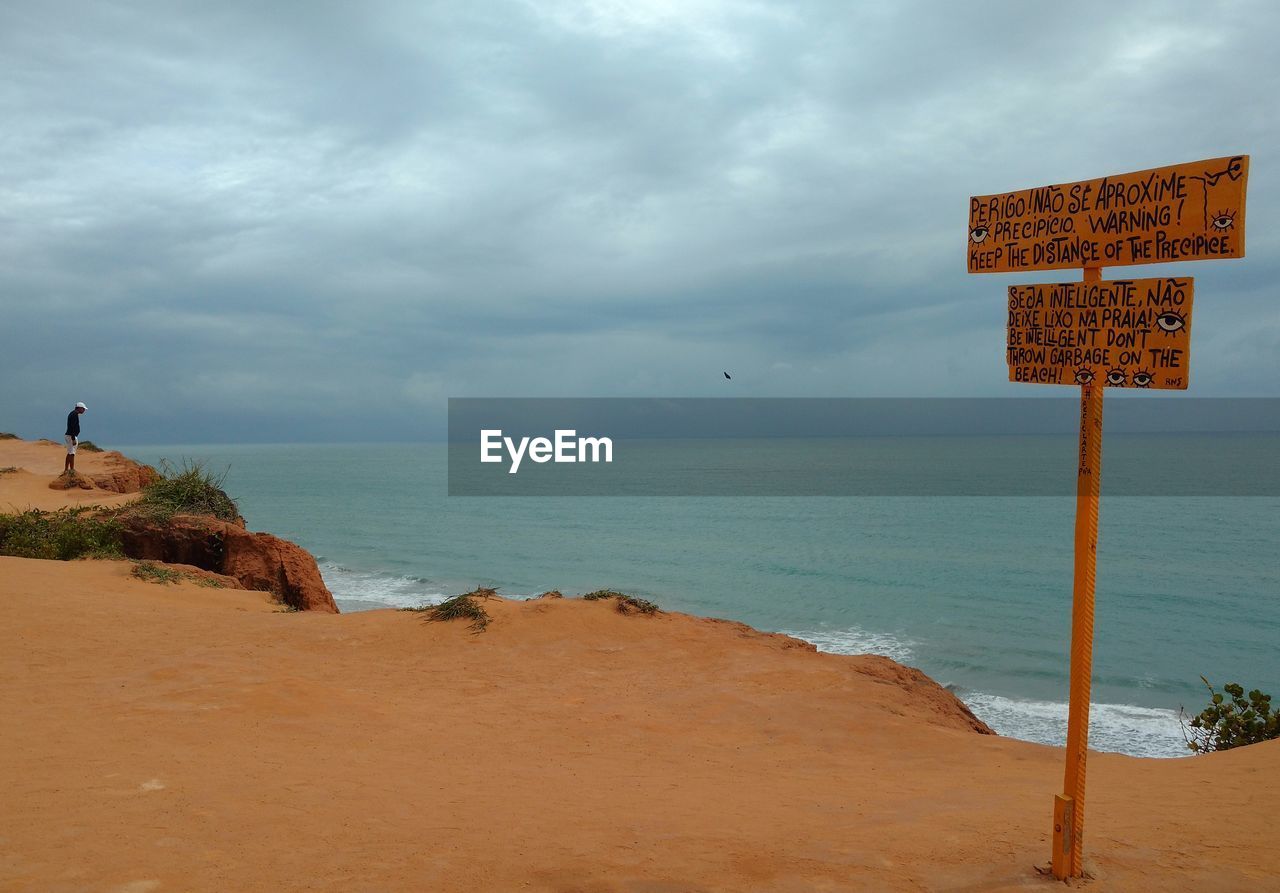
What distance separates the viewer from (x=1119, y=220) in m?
4.44

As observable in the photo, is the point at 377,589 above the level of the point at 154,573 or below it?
below

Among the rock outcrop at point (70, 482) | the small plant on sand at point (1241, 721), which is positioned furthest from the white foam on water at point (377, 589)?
the small plant on sand at point (1241, 721)

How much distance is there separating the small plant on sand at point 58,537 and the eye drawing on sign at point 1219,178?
16.5 meters

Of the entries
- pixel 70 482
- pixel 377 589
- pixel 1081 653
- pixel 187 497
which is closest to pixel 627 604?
pixel 1081 653

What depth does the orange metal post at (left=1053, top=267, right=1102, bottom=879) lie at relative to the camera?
4.31 meters

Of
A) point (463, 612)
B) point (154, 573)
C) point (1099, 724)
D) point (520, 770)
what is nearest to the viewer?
point (520, 770)

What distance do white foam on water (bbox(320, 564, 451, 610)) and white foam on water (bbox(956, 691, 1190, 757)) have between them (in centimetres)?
1514

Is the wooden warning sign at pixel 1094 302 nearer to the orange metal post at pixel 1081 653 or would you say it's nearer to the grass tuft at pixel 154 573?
the orange metal post at pixel 1081 653

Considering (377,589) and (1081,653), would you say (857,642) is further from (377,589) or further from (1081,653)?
(1081,653)

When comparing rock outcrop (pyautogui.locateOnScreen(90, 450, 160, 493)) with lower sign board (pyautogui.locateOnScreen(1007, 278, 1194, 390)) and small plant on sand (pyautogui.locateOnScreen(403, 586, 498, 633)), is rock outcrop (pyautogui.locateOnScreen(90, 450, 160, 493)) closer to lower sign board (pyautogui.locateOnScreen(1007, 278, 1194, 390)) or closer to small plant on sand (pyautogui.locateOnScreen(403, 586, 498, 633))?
small plant on sand (pyautogui.locateOnScreen(403, 586, 498, 633))

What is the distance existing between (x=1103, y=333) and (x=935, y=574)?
29257 mm

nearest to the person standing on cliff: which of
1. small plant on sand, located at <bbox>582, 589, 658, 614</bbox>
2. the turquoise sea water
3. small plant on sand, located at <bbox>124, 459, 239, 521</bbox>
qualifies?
small plant on sand, located at <bbox>124, 459, 239, 521</bbox>

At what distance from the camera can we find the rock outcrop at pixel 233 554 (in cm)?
1577

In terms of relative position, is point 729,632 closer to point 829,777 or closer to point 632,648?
point 632,648
